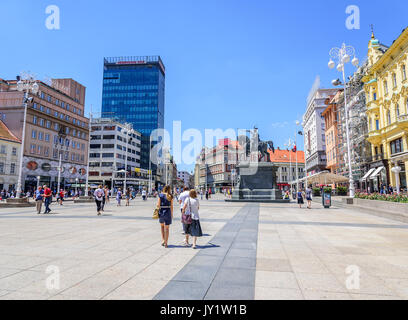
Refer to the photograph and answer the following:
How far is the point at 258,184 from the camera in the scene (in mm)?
30344

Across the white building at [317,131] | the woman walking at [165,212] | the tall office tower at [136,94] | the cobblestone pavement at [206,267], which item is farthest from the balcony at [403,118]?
the tall office tower at [136,94]

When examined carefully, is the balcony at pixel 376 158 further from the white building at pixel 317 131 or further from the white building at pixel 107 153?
the white building at pixel 107 153

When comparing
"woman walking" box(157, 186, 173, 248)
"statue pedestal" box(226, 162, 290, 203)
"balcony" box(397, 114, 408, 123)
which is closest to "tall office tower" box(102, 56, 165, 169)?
"statue pedestal" box(226, 162, 290, 203)

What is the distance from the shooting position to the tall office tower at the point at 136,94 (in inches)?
4094

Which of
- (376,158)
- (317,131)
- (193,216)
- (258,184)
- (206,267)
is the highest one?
(317,131)

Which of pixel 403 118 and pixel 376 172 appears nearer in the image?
pixel 403 118

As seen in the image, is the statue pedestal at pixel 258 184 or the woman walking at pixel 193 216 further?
the statue pedestal at pixel 258 184

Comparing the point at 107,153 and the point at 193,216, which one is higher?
the point at 107,153

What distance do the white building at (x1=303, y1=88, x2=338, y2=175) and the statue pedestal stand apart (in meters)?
51.3

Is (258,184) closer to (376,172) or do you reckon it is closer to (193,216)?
(376,172)

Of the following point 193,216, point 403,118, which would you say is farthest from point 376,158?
point 193,216

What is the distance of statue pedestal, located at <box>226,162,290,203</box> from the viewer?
2970 cm

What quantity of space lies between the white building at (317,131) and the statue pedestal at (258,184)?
5133 centimetres

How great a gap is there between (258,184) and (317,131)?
57.6 meters
